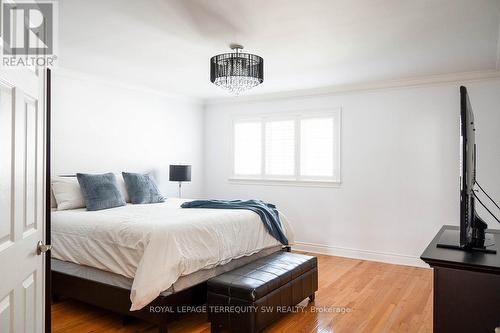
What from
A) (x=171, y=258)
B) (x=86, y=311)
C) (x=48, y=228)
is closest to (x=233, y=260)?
(x=171, y=258)

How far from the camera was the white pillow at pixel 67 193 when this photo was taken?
3.87 m

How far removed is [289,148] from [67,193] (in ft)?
10.5

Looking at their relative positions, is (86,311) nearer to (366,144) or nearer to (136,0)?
(136,0)

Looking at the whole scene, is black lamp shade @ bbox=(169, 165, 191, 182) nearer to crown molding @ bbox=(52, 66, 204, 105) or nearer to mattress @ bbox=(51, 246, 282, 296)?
crown molding @ bbox=(52, 66, 204, 105)

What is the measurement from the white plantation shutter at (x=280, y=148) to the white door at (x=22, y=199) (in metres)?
4.25

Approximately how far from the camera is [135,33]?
3.16m

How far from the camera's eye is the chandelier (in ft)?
10.7

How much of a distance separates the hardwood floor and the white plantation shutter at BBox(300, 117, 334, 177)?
5.61 feet

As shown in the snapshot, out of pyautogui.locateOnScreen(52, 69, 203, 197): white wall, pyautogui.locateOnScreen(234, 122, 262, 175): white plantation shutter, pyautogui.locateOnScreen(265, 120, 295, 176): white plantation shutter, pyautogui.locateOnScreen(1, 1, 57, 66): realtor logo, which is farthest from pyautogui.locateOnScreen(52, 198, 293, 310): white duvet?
pyautogui.locateOnScreen(234, 122, 262, 175): white plantation shutter

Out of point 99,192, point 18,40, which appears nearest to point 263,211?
point 99,192

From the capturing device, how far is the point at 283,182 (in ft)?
19.1

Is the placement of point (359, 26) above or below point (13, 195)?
above

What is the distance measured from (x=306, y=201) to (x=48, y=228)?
417 centimetres

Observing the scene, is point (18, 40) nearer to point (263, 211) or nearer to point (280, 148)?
point (263, 211)
